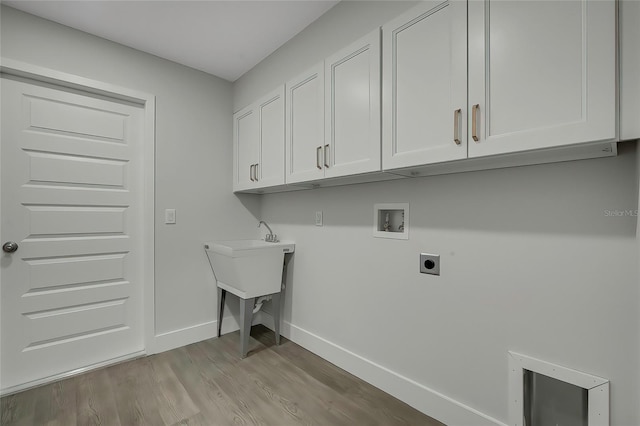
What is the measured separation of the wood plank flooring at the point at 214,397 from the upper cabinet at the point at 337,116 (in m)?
1.32

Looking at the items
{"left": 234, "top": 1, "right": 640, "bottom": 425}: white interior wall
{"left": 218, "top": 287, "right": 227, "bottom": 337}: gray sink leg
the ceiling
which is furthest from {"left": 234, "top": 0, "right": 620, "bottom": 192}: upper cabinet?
{"left": 218, "top": 287, "right": 227, "bottom": 337}: gray sink leg

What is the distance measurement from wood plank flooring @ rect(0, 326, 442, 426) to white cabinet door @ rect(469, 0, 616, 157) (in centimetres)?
145

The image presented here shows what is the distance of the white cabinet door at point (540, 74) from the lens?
0.89 metres

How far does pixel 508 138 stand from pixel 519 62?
0.27 m

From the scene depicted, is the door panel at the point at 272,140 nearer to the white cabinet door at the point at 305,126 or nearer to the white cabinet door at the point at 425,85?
the white cabinet door at the point at 305,126

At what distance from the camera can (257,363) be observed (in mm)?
2133

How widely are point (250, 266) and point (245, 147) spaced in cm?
106

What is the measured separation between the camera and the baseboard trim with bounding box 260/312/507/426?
1.41 m

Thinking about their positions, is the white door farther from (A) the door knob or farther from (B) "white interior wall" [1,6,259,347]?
(B) "white interior wall" [1,6,259,347]

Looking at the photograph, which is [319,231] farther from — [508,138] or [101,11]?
[101,11]

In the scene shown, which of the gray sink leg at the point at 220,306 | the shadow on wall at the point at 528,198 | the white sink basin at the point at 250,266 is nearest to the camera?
the shadow on wall at the point at 528,198

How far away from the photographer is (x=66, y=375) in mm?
1992

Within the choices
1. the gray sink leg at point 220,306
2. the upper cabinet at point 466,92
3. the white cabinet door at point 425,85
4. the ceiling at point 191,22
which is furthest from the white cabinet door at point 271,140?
the gray sink leg at point 220,306

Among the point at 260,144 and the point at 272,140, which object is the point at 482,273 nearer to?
the point at 272,140
